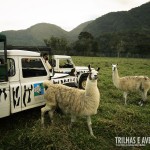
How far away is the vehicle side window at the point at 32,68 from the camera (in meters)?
7.25

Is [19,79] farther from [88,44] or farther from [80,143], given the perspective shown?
[88,44]

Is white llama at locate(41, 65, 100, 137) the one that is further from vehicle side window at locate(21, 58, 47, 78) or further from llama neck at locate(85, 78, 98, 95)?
vehicle side window at locate(21, 58, 47, 78)

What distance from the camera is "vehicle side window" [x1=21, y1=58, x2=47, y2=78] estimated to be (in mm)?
7255

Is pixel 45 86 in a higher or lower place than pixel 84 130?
higher

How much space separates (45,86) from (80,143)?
83.6 inches

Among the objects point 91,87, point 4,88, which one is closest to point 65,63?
point 91,87

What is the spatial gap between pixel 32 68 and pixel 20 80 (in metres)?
0.87

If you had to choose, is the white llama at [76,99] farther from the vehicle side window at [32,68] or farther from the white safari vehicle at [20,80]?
the vehicle side window at [32,68]

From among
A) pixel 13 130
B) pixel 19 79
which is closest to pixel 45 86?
pixel 19 79

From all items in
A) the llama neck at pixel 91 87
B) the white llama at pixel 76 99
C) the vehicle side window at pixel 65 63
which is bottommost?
the white llama at pixel 76 99

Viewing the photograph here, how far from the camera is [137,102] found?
11141 mm

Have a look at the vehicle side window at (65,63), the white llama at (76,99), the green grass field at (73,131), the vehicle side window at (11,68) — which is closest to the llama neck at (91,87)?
the white llama at (76,99)

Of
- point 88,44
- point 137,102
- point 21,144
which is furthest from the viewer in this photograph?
point 88,44

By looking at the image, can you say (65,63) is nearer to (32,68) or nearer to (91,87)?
(32,68)
